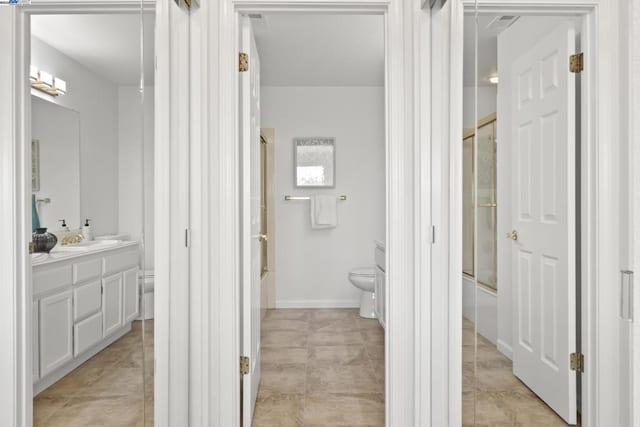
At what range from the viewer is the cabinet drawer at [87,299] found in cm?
84

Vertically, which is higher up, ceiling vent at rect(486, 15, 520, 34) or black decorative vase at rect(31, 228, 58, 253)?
ceiling vent at rect(486, 15, 520, 34)

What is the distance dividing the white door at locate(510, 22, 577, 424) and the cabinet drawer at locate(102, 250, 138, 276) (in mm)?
916

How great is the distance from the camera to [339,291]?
479 cm

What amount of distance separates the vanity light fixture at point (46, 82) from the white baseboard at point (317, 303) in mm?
4194

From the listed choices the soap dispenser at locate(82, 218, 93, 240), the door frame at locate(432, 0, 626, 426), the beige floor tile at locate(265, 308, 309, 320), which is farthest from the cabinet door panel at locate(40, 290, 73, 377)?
the beige floor tile at locate(265, 308, 309, 320)

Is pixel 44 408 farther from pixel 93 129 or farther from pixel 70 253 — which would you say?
pixel 93 129

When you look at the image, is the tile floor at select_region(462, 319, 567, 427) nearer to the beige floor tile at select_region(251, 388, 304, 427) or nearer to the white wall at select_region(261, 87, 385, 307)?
the beige floor tile at select_region(251, 388, 304, 427)

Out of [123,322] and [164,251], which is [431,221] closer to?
[164,251]

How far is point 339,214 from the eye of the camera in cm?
478

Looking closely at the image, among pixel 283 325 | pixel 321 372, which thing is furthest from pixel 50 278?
pixel 283 325

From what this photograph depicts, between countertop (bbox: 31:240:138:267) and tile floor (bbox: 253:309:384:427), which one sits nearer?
countertop (bbox: 31:240:138:267)

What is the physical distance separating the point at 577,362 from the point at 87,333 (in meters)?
0.93

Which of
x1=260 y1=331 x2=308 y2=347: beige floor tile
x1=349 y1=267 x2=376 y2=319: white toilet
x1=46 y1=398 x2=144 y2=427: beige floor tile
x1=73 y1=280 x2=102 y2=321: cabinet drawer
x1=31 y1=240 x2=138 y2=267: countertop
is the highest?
x1=31 y1=240 x2=138 y2=267: countertop

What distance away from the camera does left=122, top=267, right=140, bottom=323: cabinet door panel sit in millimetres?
1152
